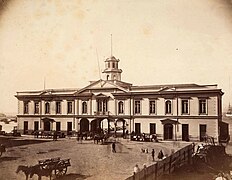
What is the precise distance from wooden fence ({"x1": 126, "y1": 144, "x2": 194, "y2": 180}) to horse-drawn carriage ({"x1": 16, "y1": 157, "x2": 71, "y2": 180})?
59 centimetres

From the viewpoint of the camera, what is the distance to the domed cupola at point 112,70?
2.71m

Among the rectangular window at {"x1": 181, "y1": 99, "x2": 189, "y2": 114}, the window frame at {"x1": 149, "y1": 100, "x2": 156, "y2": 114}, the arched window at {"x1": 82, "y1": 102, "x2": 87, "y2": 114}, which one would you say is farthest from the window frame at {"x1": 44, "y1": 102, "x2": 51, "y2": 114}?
the rectangular window at {"x1": 181, "y1": 99, "x2": 189, "y2": 114}

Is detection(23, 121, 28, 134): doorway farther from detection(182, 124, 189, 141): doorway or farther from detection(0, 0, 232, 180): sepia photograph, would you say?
detection(182, 124, 189, 141): doorway

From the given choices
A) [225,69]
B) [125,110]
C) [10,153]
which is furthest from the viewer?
[10,153]

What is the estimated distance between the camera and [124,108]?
270cm

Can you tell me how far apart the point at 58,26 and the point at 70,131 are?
90cm

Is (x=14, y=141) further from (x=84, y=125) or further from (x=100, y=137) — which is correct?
(x=100, y=137)

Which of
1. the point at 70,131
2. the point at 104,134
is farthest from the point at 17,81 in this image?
the point at 104,134

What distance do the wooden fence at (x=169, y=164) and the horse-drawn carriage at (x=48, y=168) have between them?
1.93 ft

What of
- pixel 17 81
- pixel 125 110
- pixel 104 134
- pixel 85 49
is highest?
pixel 85 49

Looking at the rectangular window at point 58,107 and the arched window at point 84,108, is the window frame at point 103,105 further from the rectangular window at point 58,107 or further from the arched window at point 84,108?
the rectangular window at point 58,107

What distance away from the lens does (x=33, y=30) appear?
116 inches

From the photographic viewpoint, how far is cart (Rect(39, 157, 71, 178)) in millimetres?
2600

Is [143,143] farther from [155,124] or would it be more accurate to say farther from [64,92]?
[64,92]
